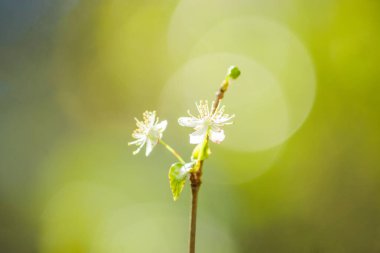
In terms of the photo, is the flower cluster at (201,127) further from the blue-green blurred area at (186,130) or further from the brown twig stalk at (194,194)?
the blue-green blurred area at (186,130)

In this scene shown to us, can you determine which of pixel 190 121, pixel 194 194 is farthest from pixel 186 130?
pixel 194 194

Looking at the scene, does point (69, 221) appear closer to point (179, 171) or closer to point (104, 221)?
point (104, 221)

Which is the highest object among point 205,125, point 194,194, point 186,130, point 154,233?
point 186,130

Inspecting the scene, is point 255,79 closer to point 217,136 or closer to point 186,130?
point 186,130

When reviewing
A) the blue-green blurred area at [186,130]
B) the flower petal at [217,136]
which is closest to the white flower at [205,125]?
the flower petal at [217,136]

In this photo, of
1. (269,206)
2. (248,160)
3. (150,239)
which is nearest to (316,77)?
(248,160)

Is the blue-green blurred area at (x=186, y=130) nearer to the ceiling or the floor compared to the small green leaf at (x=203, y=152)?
nearer to the ceiling

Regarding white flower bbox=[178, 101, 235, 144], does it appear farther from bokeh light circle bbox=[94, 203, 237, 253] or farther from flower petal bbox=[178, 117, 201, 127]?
bokeh light circle bbox=[94, 203, 237, 253]
